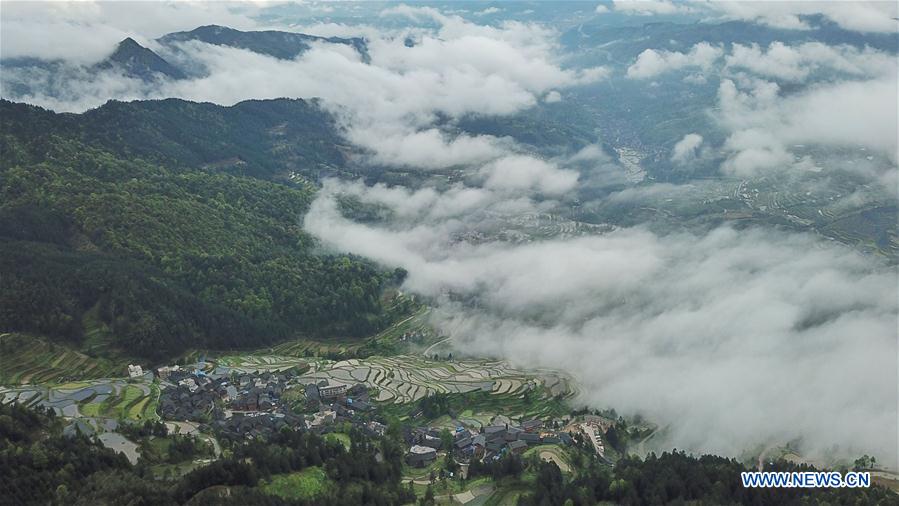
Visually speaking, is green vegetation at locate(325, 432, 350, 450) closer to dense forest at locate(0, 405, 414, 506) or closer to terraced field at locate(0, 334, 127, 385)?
dense forest at locate(0, 405, 414, 506)

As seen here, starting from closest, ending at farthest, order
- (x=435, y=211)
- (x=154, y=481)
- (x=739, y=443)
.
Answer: (x=154, y=481) < (x=739, y=443) < (x=435, y=211)

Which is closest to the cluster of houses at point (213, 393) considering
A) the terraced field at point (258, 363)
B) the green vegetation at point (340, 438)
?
the terraced field at point (258, 363)

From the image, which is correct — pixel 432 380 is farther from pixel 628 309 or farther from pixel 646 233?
pixel 646 233

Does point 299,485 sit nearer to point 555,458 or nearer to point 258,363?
point 555,458

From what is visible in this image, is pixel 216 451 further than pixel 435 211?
No

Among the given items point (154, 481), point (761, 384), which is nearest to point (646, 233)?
point (761, 384)

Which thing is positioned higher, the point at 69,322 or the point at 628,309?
the point at 69,322

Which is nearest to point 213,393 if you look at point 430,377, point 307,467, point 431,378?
point 307,467
